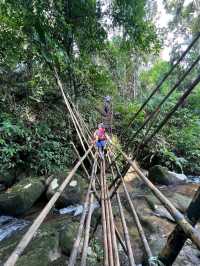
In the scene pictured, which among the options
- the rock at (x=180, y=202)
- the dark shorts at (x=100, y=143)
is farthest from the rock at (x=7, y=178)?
the rock at (x=180, y=202)

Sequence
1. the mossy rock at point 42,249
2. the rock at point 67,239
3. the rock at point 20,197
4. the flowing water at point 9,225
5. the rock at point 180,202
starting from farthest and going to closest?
the rock at point 180,202, the rock at point 20,197, the flowing water at point 9,225, the rock at point 67,239, the mossy rock at point 42,249

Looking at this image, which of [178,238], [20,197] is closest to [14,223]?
[20,197]

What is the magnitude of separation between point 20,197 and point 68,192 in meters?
0.87

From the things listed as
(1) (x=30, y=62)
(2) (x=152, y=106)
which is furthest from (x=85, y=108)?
(2) (x=152, y=106)

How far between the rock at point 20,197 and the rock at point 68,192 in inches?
8.0

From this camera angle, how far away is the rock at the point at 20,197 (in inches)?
140

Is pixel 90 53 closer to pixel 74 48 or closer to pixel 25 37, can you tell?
pixel 74 48

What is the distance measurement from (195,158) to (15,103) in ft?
17.3

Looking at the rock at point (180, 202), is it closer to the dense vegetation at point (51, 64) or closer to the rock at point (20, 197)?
the dense vegetation at point (51, 64)

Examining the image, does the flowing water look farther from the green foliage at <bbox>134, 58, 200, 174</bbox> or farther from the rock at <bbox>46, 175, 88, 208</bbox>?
the green foliage at <bbox>134, 58, 200, 174</bbox>

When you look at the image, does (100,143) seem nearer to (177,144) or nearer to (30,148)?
Result: (30,148)

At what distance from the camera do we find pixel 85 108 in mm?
6430

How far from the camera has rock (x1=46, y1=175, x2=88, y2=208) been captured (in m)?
4.02

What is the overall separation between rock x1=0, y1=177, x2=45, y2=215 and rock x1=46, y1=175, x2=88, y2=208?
0.67ft
